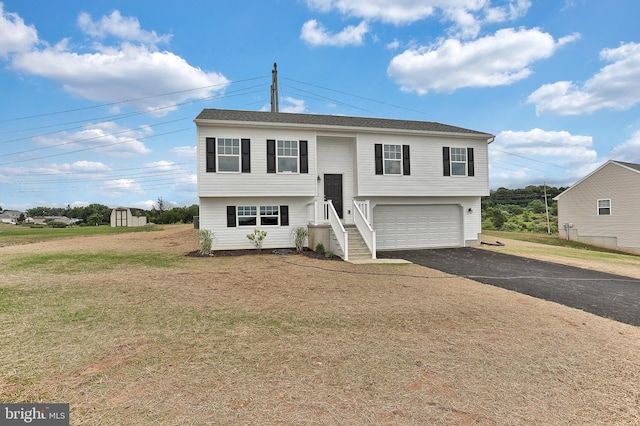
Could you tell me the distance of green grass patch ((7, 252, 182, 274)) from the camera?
10225 mm

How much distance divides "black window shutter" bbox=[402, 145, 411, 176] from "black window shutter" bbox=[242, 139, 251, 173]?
753cm

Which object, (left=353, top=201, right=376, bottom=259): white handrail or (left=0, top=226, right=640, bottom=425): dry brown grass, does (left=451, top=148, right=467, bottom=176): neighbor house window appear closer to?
(left=353, top=201, right=376, bottom=259): white handrail

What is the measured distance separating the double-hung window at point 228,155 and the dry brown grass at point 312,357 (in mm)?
7452

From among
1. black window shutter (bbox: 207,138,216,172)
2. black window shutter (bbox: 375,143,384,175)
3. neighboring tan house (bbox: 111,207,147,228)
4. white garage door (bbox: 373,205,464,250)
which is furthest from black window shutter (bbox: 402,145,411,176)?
neighboring tan house (bbox: 111,207,147,228)

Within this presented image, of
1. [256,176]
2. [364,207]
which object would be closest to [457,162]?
[364,207]

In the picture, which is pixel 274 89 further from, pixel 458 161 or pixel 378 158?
pixel 458 161

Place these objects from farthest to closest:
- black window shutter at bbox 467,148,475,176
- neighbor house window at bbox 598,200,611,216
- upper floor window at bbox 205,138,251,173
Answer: neighbor house window at bbox 598,200,611,216, black window shutter at bbox 467,148,475,176, upper floor window at bbox 205,138,251,173

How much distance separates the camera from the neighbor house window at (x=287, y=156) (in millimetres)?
14383

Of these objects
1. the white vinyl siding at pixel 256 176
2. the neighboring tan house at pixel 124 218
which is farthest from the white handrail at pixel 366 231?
the neighboring tan house at pixel 124 218

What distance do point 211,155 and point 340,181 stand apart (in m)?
6.15

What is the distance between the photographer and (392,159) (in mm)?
15656

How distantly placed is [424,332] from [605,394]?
2056mm

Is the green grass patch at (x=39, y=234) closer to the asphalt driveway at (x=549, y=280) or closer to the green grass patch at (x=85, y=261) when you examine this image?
the green grass patch at (x=85, y=261)

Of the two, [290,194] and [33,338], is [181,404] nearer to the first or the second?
[33,338]
